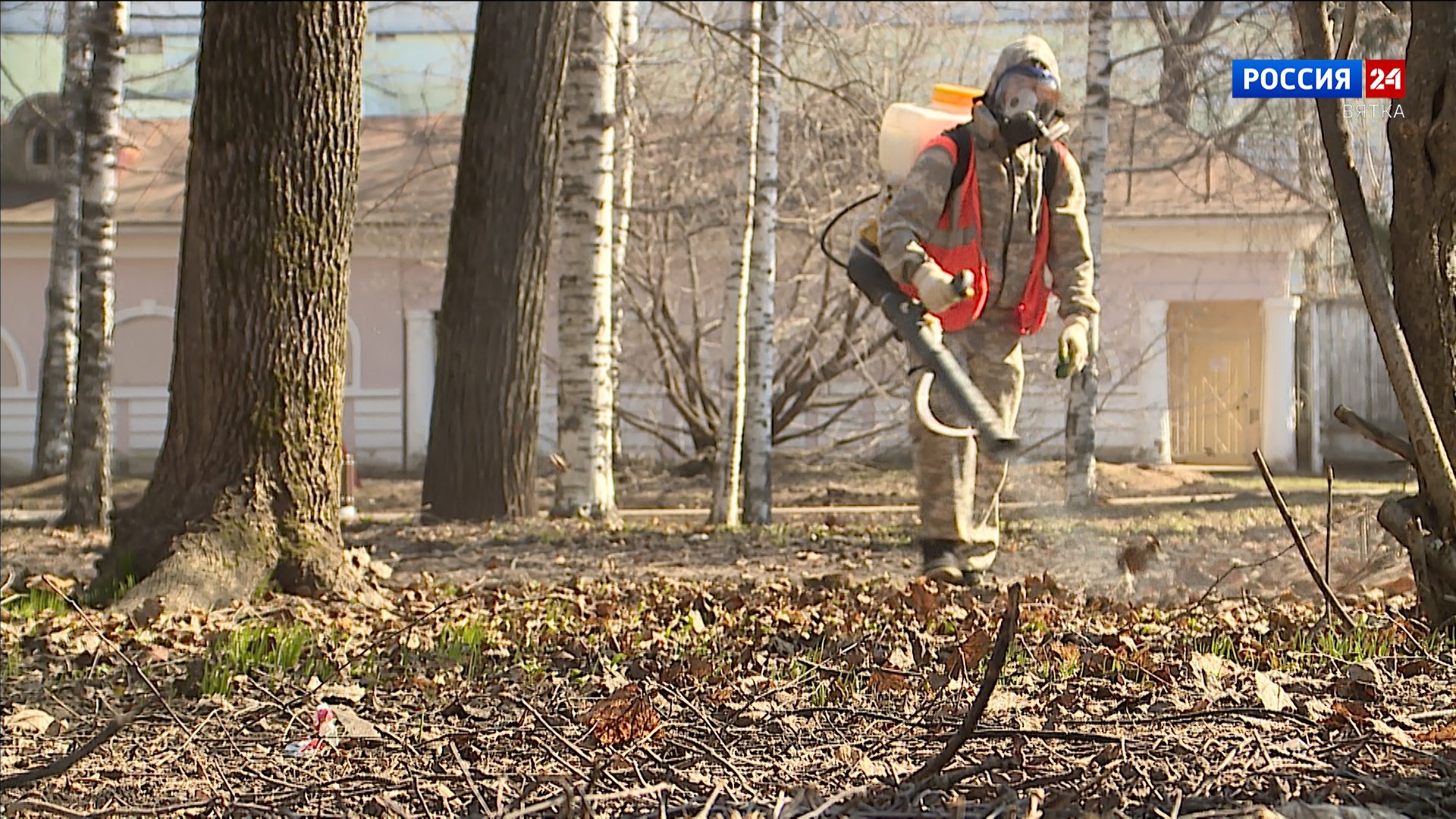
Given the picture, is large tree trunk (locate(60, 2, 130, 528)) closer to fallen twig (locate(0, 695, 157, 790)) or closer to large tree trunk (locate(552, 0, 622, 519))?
large tree trunk (locate(552, 0, 622, 519))

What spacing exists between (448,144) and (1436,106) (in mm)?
20944

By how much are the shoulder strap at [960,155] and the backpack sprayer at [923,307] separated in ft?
0.89

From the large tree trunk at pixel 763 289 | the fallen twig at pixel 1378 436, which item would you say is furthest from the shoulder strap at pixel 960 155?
the large tree trunk at pixel 763 289

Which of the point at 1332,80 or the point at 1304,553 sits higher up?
the point at 1332,80

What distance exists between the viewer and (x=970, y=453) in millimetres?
5840

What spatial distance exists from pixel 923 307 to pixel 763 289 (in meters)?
6.62

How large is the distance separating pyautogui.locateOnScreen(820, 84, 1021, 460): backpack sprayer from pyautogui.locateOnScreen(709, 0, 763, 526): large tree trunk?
5184 mm

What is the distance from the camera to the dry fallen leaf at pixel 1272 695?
9.96ft

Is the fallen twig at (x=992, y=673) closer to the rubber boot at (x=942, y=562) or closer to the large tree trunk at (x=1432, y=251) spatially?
the large tree trunk at (x=1432, y=251)

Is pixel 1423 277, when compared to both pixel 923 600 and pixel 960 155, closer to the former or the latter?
pixel 923 600

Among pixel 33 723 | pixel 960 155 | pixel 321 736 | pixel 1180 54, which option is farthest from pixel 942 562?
pixel 1180 54

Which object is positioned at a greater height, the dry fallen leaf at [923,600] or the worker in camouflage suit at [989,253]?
the worker in camouflage suit at [989,253]

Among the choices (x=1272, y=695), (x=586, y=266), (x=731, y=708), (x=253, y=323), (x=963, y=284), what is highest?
(x=586, y=266)

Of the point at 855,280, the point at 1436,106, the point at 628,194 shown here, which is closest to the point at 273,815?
the point at 1436,106
